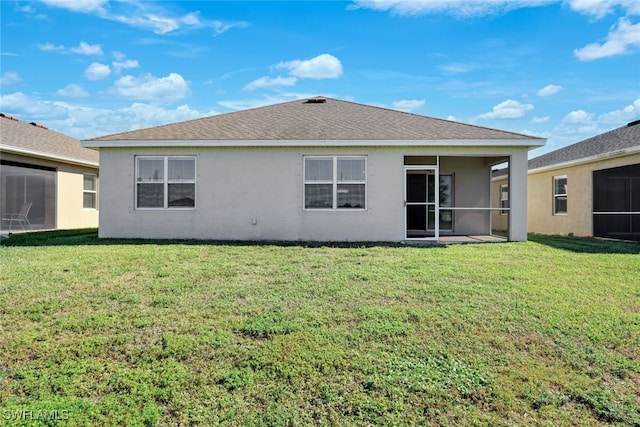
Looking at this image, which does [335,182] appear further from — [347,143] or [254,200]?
[254,200]

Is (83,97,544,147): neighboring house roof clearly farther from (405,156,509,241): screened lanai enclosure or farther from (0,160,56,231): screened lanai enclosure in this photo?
(0,160,56,231): screened lanai enclosure

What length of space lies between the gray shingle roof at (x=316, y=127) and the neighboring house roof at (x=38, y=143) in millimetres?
4330

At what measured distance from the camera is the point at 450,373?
3695 mm

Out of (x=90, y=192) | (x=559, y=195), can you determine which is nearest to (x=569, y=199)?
(x=559, y=195)

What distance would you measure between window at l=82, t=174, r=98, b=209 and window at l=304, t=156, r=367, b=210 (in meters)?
11.0

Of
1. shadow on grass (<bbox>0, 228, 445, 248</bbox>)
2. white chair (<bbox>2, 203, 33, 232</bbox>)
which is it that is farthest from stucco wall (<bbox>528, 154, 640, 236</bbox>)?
white chair (<bbox>2, 203, 33, 232</bbox>)

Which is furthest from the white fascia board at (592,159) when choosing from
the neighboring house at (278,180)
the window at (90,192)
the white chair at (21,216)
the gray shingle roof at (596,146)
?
the white chair at (21,216)

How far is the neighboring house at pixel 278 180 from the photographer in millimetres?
10945

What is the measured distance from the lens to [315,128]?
1172cm

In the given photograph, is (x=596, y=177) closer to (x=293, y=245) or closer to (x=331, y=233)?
(x=331, y=233)

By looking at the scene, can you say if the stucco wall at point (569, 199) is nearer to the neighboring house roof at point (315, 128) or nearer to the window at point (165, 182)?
the neighboring house roof at point (315, 128)

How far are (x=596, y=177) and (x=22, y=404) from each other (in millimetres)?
16832

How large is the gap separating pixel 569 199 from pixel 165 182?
1444cm

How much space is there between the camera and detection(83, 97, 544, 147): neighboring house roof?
10.9 meters
